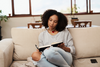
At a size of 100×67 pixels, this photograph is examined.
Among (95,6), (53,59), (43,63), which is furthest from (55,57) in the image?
(95,6)

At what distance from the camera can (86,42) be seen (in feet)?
5.32

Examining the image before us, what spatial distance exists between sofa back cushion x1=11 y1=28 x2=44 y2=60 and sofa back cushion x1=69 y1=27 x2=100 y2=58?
1.64 ft

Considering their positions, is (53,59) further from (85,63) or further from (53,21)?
(53,21)

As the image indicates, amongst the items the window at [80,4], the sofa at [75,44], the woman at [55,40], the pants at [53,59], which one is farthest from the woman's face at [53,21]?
the window at [80,4]

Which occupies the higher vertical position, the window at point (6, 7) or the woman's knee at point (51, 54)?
the window at point (6, 7)

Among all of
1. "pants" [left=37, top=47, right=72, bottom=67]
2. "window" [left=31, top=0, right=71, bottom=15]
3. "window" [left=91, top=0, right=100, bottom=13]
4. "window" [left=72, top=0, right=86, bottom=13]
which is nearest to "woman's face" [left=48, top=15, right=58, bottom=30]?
"pants" [left=37, top=47, right=72, bottom=67]

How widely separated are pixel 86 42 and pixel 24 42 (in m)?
0.80

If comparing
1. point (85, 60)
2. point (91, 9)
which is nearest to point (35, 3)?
point (91, 9)

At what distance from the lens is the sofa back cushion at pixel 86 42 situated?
5.21ft

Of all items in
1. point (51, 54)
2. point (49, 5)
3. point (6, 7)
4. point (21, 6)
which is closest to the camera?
point (51, 54)

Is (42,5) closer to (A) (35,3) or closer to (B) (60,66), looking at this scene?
(A) (35,3)

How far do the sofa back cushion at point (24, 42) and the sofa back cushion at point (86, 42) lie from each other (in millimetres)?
501

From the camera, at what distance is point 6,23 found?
5.00m

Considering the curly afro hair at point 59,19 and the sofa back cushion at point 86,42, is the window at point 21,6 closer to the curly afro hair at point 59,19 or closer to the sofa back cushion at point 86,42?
the curly afro hair at point 59,19
